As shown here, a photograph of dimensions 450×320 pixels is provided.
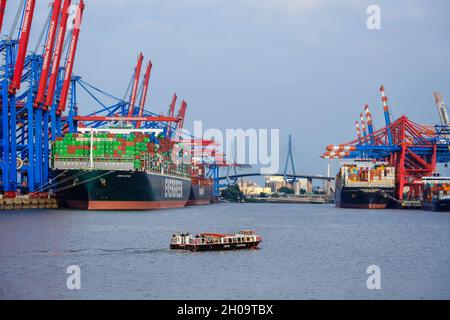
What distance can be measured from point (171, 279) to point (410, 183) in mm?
114961

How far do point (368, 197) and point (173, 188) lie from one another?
40184 mm

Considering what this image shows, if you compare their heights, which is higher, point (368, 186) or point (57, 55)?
point (57, 55)

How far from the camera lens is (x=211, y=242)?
2158 inches

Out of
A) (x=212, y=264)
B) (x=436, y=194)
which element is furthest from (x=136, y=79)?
(x=212, y=264)

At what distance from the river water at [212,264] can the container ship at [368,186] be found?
7408 centimetres

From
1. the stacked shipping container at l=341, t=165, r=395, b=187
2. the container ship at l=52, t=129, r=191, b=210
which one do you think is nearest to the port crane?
the stacked shipping container at l=341, t=165, r=395, b=187

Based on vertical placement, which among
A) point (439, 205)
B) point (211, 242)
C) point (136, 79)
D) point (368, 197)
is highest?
point (136, 79)

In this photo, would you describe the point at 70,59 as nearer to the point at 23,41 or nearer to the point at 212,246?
the point at 23,41

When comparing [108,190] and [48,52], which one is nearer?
[108,190]

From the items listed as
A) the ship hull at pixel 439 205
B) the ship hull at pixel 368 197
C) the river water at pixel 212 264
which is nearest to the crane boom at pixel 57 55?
the river water at pixel 212 264

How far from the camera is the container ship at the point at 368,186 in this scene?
490ft

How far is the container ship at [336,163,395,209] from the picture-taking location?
149500mm
